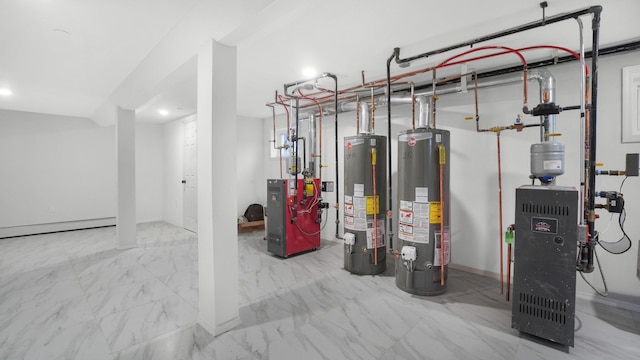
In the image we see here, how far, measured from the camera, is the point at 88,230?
5922mm

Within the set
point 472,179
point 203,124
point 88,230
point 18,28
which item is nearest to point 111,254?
point 88,230

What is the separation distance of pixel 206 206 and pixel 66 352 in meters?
1.32

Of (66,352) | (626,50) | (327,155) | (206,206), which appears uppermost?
(626,50)

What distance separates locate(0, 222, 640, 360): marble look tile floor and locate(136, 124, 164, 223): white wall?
3.09m

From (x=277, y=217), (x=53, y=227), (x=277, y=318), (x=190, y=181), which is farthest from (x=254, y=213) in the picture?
(x=53, y=227)

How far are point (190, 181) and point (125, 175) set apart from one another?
1.47m

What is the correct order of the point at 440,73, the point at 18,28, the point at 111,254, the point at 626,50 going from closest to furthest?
the point at 18,28
the point at 626,50
the point at 440,73
the point at 111,254

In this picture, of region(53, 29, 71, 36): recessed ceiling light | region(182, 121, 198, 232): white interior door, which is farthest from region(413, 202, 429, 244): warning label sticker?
region(182, 121, 198, 232): white interior door

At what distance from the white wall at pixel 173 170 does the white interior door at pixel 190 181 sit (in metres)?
0.17

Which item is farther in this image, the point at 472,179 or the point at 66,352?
the point at 472,179

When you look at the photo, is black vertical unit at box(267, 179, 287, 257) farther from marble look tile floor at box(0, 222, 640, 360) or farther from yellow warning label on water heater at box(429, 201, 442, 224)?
yellow warning label on water heater at box(429, 201, 442, 224)

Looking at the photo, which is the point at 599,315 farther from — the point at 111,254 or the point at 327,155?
the point at 111,254

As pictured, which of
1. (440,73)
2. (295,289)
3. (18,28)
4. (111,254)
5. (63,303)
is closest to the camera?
(18,28)

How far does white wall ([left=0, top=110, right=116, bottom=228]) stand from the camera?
5.35m
